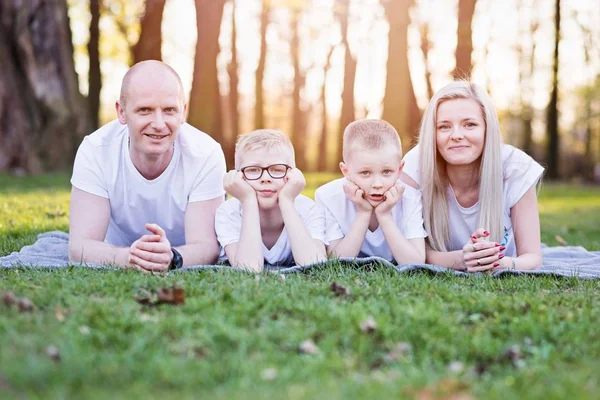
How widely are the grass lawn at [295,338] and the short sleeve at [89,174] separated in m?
0.81

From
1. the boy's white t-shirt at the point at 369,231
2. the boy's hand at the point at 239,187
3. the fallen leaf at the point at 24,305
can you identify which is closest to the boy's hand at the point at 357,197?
the boy's white t-shirt at the point at 369,231

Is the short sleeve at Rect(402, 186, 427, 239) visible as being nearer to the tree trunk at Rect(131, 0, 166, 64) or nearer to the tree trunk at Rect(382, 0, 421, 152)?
the tree trunk at Rect(382, 0, 421, 152)

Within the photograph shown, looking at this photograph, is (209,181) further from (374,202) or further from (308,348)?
(308,348)

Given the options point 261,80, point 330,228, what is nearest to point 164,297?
point 330,228

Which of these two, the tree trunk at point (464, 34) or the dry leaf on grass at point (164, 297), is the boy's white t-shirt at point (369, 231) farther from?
the tree trunk at point (464, 34)

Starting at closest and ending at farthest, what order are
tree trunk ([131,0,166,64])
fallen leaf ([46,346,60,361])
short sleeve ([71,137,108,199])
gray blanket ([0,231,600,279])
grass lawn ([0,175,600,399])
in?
grass lawn ([0,175,600,399])
fallen leaf ([46,346,60,361])
gray blanket ([0,231,600,279])
short sleeve ([71,137,108,199])
tree trunk ([131,0,166,64])

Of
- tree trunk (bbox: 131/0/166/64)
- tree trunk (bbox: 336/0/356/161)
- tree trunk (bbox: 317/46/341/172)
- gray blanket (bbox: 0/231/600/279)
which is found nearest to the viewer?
gray blanket (bbox: 0/231/600/279)

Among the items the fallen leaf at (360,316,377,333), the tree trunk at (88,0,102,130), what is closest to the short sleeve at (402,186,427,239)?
the fallen leaf at (360,316,377,333)

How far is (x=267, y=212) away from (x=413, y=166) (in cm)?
122

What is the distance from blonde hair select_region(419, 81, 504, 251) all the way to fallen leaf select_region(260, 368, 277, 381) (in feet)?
9.34

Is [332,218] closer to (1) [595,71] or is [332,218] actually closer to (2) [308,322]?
(2) [308,322]

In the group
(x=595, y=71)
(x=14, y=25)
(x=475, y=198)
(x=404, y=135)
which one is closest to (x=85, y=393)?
(x=475, y=198)

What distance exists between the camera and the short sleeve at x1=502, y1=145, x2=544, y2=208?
5480mm

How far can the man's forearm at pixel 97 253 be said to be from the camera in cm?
497
